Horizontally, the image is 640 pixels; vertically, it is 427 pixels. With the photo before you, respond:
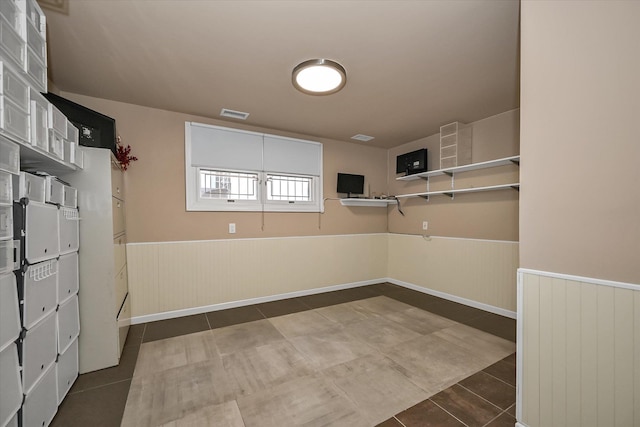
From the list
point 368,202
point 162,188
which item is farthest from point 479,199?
point 162,188

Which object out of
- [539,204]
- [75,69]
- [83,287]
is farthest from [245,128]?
[539,204]

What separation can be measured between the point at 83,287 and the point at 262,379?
1.61 meters

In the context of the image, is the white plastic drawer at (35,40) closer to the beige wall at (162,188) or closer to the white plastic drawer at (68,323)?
the white plastic drawer at (68,323)

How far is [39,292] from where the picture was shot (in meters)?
1.54

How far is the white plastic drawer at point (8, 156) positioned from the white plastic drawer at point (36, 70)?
1.29ft

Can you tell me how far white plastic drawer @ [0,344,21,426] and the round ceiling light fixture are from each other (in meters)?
2.50

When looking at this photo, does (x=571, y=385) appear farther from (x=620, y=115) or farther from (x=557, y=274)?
(x=620, y=115)

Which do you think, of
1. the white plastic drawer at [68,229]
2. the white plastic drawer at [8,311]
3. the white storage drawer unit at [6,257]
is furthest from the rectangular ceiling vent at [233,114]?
the white plastic drawer at [8,311]

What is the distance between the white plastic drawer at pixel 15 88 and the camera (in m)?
1.18

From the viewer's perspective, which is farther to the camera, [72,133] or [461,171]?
[461,171]

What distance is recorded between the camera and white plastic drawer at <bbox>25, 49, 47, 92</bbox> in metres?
1.38

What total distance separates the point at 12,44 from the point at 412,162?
428cm

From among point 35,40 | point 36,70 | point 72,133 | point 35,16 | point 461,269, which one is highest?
point 35,16

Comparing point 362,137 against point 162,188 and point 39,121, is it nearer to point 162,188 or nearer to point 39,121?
point 162,188
